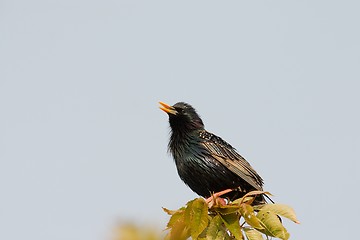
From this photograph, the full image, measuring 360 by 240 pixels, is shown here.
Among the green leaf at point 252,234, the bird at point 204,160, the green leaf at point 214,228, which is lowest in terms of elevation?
the green leaf at point 252,234

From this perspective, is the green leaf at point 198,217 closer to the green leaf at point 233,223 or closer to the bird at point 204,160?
the green leaf at point 233,223

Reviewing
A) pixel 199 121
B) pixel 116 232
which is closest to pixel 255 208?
pixel 116 232

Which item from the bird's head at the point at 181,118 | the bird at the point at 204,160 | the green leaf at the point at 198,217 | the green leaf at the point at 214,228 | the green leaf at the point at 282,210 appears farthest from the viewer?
the bird's head at the point at 181,118

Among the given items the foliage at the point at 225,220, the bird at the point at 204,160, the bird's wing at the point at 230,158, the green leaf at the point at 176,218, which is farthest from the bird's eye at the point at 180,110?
the green leaf at the point at 176,218

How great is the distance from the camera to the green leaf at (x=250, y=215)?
14.3ft

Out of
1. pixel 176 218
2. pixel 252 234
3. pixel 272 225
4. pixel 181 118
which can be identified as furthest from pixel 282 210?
pixel 181 118

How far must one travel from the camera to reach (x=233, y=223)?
4.46 meters

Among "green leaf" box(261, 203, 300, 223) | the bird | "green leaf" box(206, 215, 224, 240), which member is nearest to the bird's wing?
the bird

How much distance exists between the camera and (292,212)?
→ 14.5 ft

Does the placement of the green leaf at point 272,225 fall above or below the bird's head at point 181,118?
below

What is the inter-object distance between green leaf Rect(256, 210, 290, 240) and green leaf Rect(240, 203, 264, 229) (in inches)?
2.2

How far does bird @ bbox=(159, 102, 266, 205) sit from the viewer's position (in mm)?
7445

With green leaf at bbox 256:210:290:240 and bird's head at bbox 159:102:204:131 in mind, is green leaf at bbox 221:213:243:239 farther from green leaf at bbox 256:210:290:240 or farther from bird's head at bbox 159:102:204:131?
bird's head at bbox 159:102:204:131

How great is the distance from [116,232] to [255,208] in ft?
8.07
